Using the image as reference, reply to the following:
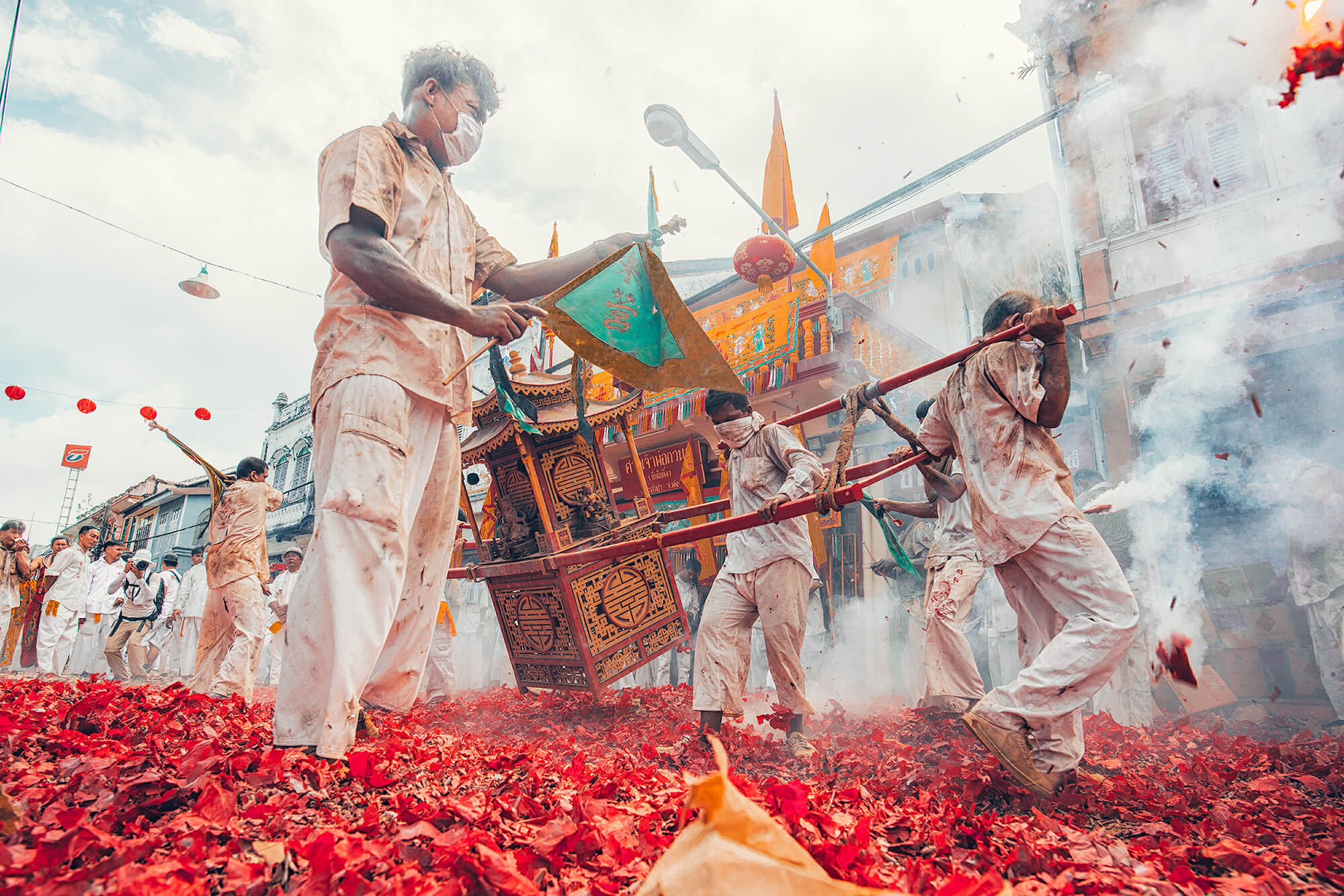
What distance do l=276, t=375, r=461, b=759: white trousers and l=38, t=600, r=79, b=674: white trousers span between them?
11.6m

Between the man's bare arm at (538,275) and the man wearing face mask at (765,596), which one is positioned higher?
the man's bare arm at (538,275)

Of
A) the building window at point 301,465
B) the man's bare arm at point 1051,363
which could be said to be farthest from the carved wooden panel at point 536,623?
the building window at point 301,465

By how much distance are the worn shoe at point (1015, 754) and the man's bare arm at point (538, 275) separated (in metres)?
2.66

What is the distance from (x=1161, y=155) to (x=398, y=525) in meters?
11.4

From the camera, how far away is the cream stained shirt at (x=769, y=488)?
13.2ft

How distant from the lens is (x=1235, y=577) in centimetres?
770

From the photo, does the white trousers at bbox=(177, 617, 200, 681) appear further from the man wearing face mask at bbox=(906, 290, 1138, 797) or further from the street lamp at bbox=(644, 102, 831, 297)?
the man wearing face mask at bbox=(906, 290, 1138, 797)

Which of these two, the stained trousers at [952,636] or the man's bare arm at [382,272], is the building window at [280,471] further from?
the man's bare arm at [382,272]

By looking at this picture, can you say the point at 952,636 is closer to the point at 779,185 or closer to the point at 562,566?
the point at 562,566

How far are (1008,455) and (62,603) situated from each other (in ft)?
44.8

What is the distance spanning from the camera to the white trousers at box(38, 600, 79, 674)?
10.2 metres

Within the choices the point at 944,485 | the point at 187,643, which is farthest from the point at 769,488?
the point at 187,643

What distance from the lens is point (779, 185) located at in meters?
13.6

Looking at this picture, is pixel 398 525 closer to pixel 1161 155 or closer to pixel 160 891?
pixel 160 891
